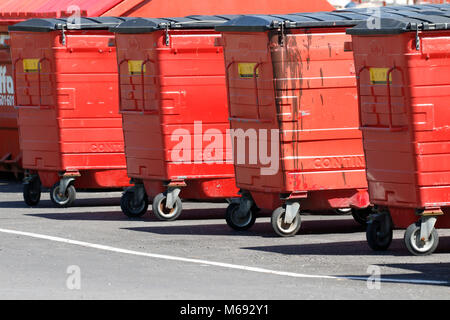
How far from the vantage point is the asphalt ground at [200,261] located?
30.7 ft

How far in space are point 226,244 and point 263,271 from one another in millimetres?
1928

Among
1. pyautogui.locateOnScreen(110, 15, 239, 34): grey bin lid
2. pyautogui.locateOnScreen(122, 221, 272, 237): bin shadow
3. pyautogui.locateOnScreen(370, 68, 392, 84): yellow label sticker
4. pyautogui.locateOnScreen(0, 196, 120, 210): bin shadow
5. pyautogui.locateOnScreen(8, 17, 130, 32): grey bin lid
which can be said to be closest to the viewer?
pyautogui.locateOnScreen(370, 68, 392, 84): yellow label sticker

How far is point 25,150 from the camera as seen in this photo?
16.4m

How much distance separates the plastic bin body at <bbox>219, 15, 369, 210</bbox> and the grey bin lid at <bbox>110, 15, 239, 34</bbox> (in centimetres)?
120

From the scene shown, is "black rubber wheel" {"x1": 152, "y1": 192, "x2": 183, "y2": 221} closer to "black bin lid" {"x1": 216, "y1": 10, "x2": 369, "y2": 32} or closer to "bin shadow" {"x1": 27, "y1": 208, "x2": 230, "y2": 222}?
"bin shadow" {"x1": 27, "y1": 208, "x2": 230, "y2": 222}

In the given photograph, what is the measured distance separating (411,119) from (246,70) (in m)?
2.36

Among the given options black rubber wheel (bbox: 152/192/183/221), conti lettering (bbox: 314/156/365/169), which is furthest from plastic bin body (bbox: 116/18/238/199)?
conti lettering (bbox: 314/156/365/169)

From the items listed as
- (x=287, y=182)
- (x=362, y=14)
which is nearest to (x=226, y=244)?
(x=287, y=182)

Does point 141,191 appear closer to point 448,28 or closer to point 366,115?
point 366,115

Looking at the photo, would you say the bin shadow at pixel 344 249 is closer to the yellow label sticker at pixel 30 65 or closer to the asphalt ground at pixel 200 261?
the asphalt ground at pixel 200 261

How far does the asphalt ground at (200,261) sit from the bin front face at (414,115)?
0.55m

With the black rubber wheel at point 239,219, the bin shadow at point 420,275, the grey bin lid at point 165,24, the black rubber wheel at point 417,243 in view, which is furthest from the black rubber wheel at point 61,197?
the bin shadow at point 420,275

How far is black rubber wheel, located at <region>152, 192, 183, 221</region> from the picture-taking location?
1445cm

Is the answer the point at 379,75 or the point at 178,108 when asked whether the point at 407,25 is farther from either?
the point at 178,108
